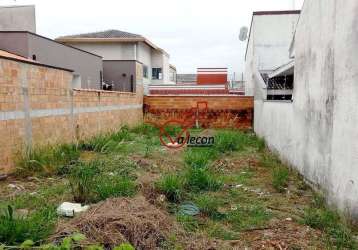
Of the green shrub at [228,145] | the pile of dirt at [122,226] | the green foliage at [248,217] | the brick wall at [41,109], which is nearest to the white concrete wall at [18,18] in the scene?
the brick wall at [41,109]

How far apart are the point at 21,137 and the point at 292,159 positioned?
4939mm

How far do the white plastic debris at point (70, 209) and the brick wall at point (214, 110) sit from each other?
10066 mm

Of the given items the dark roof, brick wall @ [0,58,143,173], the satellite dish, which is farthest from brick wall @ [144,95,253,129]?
the dark roof

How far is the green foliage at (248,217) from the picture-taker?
347 cm

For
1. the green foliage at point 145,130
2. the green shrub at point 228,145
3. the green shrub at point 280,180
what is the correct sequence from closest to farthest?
1. the green shrub at point 280,180
2. the green shrub at point 228,145
3. the green foliage at point 145,130

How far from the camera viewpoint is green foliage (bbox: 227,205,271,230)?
347 cm

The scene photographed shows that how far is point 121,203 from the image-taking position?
357cm

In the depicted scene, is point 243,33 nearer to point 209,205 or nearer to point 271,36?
point 271,36

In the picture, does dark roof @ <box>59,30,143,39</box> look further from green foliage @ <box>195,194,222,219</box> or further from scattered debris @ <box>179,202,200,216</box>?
scattered debris @ <box>179,202,200,216</box>

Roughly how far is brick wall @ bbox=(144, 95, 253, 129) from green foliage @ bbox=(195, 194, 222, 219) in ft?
31.5

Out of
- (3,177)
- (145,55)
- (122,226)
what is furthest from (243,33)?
(122,226)

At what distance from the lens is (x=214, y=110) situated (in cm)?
1376

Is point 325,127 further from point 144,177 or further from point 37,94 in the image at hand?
point 37,94

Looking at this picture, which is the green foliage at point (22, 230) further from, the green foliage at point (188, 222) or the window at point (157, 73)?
the window at point (157, 73)
